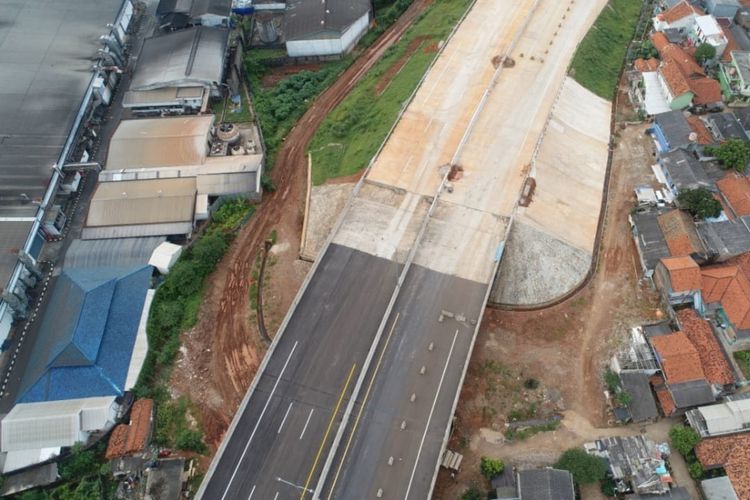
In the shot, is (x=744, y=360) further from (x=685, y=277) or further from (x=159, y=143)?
(x=159, y=143)

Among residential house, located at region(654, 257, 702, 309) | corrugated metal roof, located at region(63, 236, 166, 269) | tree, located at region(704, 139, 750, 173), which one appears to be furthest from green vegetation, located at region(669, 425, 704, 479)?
corrugated metal roof, located at region(63, 236, 166, 269)

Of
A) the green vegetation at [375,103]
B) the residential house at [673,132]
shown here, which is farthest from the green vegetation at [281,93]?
the residential house at [673,132]

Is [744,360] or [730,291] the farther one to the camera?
[730,291]

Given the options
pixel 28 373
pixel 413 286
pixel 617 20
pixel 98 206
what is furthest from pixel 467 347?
pixel 617 20

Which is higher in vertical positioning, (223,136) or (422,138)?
(422,138)

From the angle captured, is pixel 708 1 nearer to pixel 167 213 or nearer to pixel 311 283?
pixel 311 283

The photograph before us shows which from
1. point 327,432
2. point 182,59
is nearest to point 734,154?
point 327,432
